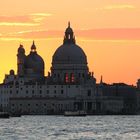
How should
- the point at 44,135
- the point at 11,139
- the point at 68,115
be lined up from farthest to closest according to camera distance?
the point at 68,115 → the point at 44,135 → the point at 11,139

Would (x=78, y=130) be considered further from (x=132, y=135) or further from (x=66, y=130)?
(x=132, y=135)

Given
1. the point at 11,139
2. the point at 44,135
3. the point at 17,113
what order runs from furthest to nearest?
the point at 17,113
the point at 44,135
the point at 11,139

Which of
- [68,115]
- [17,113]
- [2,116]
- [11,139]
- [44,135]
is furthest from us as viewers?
[17,113]

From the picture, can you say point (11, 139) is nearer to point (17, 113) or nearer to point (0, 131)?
point (0, 131)

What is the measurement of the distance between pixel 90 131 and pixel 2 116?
190 feet

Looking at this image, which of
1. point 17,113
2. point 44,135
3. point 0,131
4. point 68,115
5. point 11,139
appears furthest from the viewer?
point 17,113

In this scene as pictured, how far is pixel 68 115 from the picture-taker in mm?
182750

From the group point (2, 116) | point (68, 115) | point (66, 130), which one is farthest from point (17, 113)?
point (66, 130)

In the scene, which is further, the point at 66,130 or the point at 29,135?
the point at 66,130

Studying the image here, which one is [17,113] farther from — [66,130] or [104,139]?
[104,139]

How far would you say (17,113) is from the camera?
196 m

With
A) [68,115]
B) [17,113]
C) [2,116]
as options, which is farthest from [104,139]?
[17,113]

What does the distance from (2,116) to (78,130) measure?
5546 cm

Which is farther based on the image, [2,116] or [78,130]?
[2,116]
